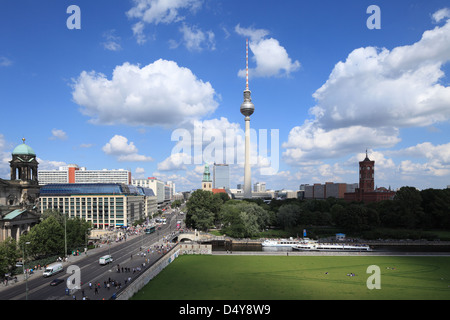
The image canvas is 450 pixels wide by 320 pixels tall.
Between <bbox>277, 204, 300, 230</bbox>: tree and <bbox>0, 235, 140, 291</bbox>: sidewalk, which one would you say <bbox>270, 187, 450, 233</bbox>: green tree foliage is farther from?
<bbox>0, 235, 140, 291</bbox>: sidewalk

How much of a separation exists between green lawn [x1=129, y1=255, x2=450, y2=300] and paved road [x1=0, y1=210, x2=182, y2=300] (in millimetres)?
5240

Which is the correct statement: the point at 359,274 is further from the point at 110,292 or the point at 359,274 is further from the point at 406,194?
the point at 406,194

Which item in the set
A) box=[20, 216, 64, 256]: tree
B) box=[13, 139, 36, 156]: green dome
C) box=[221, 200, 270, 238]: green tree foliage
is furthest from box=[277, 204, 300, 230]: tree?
box=[13, 139, 36, 156]: green dome

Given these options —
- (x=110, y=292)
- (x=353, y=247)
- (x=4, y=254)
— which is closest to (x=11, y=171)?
(x=4, y=254)

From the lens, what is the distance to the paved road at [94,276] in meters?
41.8

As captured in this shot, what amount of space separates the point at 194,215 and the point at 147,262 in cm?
4710

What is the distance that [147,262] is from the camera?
204ft

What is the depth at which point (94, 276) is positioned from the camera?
51.8m

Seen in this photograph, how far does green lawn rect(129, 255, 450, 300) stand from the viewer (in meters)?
44.6

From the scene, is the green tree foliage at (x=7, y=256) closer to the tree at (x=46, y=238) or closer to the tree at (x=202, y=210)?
the tree at (x=46, y=238)

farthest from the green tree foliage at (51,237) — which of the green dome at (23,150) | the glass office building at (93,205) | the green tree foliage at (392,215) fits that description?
the green tree foliage at (392,215)

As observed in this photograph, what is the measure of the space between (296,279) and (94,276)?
35.9m
